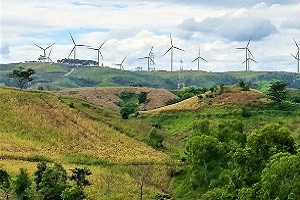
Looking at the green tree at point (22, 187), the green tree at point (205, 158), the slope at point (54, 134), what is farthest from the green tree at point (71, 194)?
the slope at point (54, 134)

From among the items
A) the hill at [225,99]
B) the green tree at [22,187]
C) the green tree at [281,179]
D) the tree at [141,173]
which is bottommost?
the tree at [141,173]

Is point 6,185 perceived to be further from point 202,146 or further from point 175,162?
point 175,162

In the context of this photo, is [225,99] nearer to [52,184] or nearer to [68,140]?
[68,140]

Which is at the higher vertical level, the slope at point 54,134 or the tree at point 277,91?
the tree at point 277,91

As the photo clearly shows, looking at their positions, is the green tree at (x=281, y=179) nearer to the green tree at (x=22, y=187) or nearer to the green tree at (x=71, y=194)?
the green tree at (x=71, y=194)

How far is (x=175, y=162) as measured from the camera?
11444cm

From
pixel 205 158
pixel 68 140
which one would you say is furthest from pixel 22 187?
pixel 68 140

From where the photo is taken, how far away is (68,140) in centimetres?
13012

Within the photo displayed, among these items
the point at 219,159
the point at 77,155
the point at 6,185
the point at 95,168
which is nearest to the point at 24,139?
the point at 77,155

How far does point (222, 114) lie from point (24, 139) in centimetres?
5697

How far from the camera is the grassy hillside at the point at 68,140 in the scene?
103875 mm

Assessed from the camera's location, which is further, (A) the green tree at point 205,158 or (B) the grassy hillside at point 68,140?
(B) the grassy hillside at point 68,140

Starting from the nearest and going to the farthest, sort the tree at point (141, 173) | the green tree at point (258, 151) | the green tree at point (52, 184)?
1. the green tree at point (258, 151)
2. the green tree at point (52, 184)
3. the tree at point (141, 173)

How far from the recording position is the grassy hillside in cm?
10388
